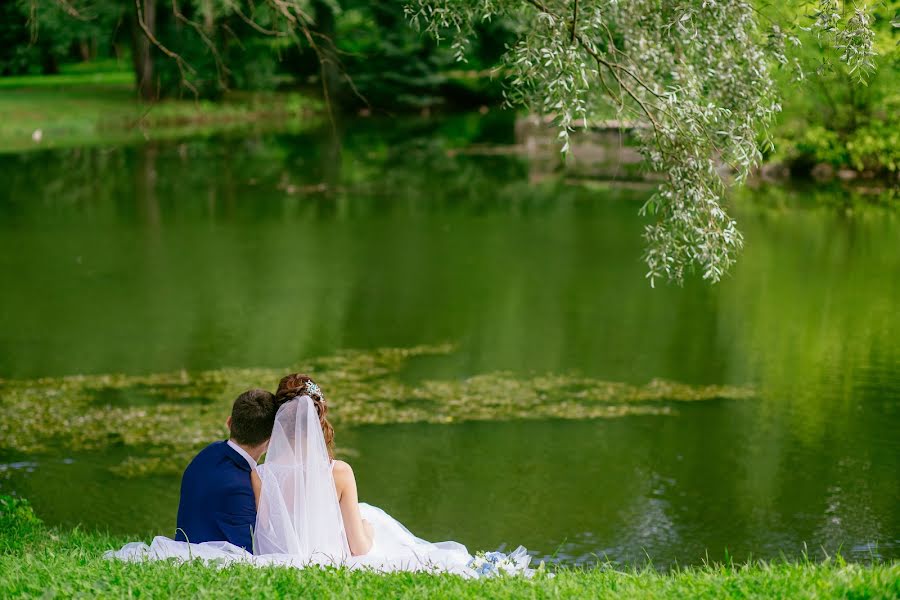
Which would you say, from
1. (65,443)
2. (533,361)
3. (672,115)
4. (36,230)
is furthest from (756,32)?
(36,230)

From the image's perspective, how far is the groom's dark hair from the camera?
573cm

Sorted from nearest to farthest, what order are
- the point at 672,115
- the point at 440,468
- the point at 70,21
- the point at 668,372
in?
the point at 672,115, the point at 440,468, the point at 668,372, the point at 70,21

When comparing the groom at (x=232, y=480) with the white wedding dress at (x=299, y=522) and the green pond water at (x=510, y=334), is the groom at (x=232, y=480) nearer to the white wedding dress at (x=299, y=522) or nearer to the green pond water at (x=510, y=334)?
the white wedding dress at (x=299, y=522)

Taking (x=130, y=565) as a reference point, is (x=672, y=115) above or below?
above

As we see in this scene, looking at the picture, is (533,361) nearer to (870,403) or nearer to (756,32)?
(870,403)

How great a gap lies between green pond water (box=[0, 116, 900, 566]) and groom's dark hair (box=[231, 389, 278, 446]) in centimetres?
326

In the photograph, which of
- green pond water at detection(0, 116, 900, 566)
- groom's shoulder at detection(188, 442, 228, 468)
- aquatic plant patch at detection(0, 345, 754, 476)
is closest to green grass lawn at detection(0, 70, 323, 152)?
green pond water at detection(0, 116, 900, 566)

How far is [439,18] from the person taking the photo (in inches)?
327

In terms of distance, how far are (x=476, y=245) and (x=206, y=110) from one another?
28958 millimetres

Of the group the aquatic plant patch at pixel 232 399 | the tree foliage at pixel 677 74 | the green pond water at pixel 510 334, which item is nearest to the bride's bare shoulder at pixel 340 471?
the tree foliage at pixel 677 74

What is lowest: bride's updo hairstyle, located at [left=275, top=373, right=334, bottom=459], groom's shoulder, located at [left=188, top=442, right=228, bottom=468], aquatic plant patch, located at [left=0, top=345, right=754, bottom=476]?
aquatic plant patch, located at [left=0, top=345, right=754, bottom=476]

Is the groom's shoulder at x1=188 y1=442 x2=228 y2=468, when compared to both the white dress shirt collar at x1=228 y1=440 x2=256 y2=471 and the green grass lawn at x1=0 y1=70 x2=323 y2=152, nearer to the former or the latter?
the white dress shirt collar at x1=228 y1=440 x2=256 y2=471

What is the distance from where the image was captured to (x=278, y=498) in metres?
5.70

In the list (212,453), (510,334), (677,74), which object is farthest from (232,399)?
(212,453)
